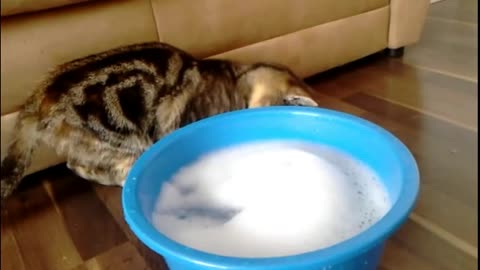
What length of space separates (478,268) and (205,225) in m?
0.41

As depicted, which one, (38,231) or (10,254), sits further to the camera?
(38,231)

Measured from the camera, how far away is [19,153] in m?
0.85

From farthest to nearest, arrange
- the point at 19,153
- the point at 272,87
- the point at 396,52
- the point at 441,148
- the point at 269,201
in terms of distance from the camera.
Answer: the point at 396,52 → the point at 272,87 → the point at 441,148 → the point at 19,153 → the point at 269,201

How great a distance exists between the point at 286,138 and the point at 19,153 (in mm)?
516

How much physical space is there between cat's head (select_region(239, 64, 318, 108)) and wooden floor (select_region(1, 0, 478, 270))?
0.75 feet

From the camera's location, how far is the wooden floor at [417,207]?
773 mm

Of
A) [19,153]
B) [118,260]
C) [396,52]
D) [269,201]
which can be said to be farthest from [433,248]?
[396,52]

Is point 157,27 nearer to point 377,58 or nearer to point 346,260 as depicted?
point 346,260

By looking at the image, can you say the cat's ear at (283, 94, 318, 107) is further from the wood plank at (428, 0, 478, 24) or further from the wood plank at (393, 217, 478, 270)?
the wood plank at (428, 0, 478, 24)

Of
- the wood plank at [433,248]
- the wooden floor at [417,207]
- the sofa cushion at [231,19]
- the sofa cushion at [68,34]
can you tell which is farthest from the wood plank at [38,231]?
the wood plank at [433,248]

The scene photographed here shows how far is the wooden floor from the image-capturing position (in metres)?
0.77

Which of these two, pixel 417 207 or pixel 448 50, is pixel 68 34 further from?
pixel 448 50

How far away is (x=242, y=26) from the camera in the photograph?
3.89 ft

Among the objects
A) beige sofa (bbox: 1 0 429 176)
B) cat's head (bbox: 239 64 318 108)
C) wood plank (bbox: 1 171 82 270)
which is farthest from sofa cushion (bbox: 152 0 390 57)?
wood plank (bbox: 1 171 82 270)
